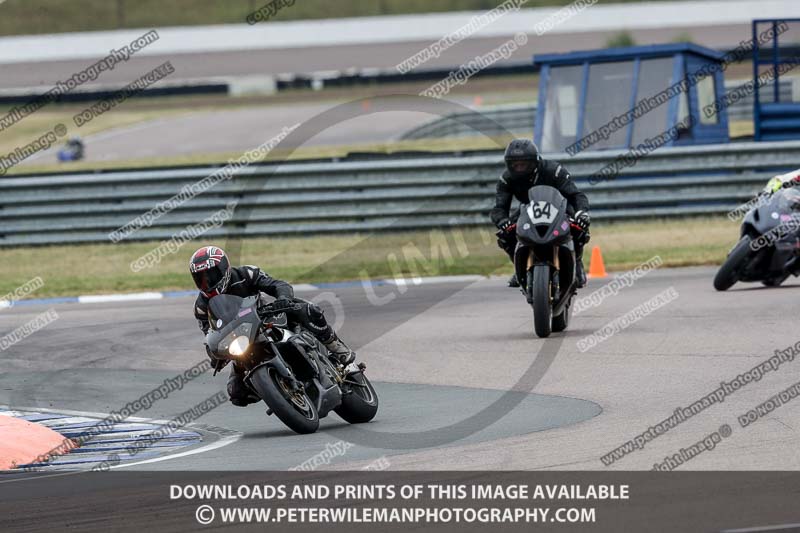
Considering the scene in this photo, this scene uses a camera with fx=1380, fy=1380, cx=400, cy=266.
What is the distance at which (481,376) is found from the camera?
10930 millimetres

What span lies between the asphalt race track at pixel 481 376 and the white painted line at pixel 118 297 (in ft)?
1.68

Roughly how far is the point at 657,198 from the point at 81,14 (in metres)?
54.0

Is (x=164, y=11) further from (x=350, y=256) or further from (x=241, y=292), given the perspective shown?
(x=241, y=292)

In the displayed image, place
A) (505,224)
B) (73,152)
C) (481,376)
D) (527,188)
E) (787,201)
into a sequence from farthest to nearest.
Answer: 1. (73,152)
2. (787,201)
3. (527,188)
4. (505,224)
5. (481,376)

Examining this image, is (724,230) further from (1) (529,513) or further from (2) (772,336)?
(1) (529,513)

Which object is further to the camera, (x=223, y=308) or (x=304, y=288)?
(x=304, y=288)

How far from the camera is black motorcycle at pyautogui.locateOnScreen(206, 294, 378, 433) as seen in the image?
27.8 feet

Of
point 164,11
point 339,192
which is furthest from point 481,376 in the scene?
point 164,11

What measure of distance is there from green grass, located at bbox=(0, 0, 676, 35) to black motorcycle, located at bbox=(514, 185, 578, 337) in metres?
55.3

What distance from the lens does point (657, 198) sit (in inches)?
840

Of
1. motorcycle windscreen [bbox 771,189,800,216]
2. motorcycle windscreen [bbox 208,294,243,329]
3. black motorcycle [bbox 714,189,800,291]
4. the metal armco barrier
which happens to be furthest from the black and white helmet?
the metal armco barrier

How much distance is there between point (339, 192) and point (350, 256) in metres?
1.09

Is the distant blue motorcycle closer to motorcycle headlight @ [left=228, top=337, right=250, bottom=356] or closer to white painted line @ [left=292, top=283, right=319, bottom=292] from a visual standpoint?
white painted line @ [left=292, top=283, right=319, bottom=292]

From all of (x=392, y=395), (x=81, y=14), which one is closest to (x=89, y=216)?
(x=392, y=395)
